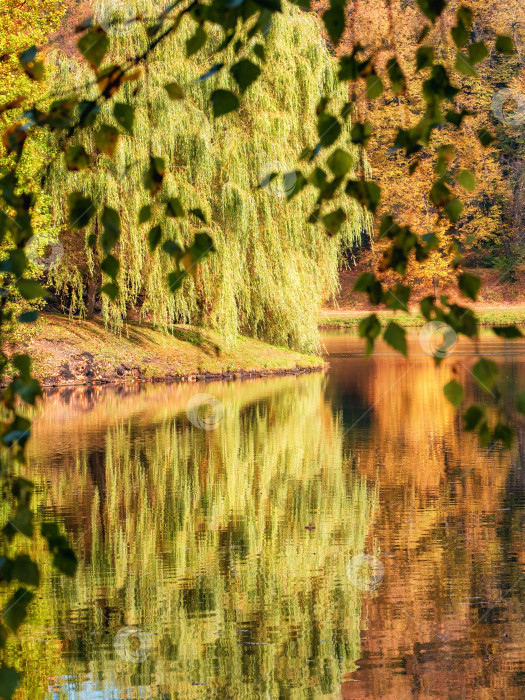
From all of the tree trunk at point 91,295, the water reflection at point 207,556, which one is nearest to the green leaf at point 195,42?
the water reflection at point 207,556

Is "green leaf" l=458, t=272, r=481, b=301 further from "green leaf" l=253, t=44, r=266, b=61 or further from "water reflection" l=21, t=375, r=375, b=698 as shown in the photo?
"water reflection" l=21, t=375, r=375, b=698

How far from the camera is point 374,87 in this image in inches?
103

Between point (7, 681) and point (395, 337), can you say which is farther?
point (395, 337)

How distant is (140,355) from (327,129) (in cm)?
2070

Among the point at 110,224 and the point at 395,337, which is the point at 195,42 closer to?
the point at 110,224

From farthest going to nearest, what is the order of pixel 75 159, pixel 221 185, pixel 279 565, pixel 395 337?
pixel 221 185, pixel 279 565, pixel 75 159, pixel 395 337

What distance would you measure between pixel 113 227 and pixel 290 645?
12.4 feet

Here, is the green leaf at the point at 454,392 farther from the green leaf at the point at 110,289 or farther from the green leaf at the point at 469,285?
the green leaf at the point at 110,289

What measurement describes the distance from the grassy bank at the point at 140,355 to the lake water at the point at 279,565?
6856mm

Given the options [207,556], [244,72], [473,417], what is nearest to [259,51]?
[244,72]

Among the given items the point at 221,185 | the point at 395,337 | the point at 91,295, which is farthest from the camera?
the point at 91,295

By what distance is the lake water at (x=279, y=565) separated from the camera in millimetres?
5219

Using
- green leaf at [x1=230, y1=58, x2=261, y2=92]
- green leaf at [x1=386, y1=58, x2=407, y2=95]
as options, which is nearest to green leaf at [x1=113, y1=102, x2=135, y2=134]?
green leaf at [x1=230, y1=58, x2=261, y2=92]

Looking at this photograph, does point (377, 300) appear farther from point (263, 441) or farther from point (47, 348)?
point (47, 348)
